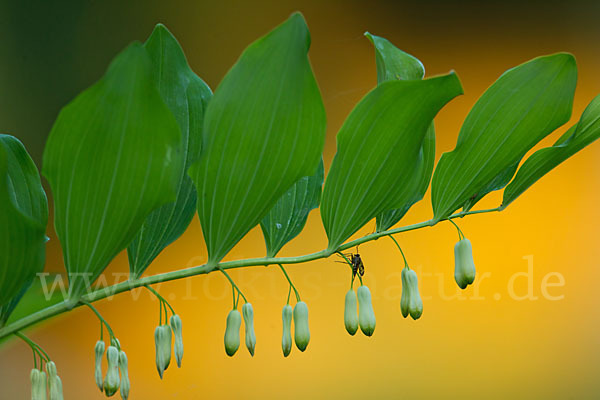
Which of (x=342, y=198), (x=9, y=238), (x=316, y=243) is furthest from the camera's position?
(x=316, y=243)

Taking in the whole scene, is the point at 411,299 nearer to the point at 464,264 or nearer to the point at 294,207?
the point at 464,264

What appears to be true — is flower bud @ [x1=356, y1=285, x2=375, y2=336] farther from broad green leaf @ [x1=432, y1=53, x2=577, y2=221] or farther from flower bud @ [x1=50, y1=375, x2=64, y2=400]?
flower bud @ [x1=50, y1=375, x2=64, y2=400]

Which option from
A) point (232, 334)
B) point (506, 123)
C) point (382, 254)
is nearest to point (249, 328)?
point (232, 334)

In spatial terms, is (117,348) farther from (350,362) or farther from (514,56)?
(514,56)

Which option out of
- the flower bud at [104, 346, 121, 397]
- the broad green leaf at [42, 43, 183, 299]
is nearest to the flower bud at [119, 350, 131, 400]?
the flower bud at [104, 346, 121, 397]

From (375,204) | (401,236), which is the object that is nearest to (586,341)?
(401,236)
